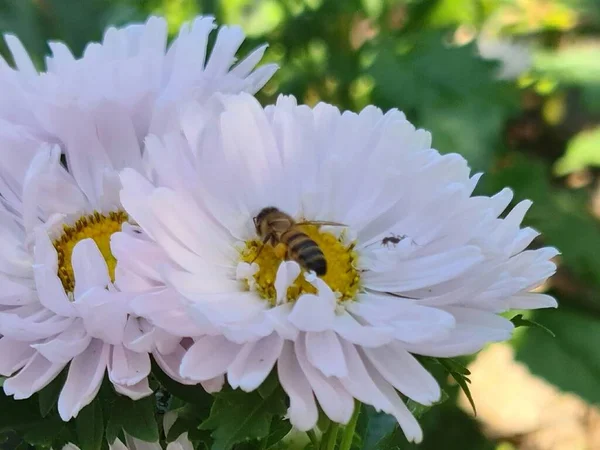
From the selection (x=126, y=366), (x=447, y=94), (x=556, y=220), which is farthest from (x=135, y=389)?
(x=556, y=220)

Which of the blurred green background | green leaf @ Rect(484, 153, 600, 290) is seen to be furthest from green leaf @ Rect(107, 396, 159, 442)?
green leaf @ Rect(484, 153, 600, 290)

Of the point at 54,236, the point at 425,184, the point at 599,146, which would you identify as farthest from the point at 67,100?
the point at 599,146

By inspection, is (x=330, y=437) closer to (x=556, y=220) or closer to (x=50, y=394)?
(x=50, y=394)

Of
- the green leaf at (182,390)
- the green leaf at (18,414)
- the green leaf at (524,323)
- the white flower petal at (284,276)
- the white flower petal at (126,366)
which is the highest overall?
the white flower petal at (284,276)

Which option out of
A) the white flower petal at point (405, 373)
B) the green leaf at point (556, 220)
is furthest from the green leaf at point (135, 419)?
the green leaf at point (556, 220)

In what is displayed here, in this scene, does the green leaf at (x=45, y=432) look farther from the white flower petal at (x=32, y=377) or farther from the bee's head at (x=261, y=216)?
the bee's head at (x=261, y=216)

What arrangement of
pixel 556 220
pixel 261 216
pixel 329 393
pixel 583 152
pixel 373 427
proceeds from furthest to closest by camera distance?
pixel 583 152
pixel 556 220
pixel 373 427
pixel 261 216
pixel 329 393

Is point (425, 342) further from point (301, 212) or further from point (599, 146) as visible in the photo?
point (599, 146)
